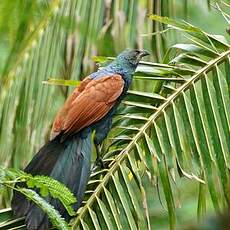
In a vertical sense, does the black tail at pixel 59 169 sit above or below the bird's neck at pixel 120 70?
below

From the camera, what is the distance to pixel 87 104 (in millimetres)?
1998

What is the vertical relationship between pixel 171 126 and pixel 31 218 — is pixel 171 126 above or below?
above

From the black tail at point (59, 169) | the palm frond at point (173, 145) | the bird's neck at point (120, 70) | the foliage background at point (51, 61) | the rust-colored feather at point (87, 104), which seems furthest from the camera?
the foliage background at point (51, 61)

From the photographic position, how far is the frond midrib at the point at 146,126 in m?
→ 1.86

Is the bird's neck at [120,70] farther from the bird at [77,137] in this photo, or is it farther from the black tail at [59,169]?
the black tail at [59,169]

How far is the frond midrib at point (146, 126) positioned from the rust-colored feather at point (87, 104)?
133 mm

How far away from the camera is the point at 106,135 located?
2.07m

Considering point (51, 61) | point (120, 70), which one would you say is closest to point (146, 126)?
point (120, 70)

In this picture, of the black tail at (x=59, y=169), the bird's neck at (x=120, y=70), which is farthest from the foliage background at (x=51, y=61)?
the black tail at (x=59, y=169)

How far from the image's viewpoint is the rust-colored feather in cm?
194

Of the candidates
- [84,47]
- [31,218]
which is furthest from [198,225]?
[84,47]

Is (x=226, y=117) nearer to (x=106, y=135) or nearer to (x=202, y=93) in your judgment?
(x=202, y=93)

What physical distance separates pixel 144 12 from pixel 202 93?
3.37 feet

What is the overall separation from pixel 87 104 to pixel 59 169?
0.23 m
